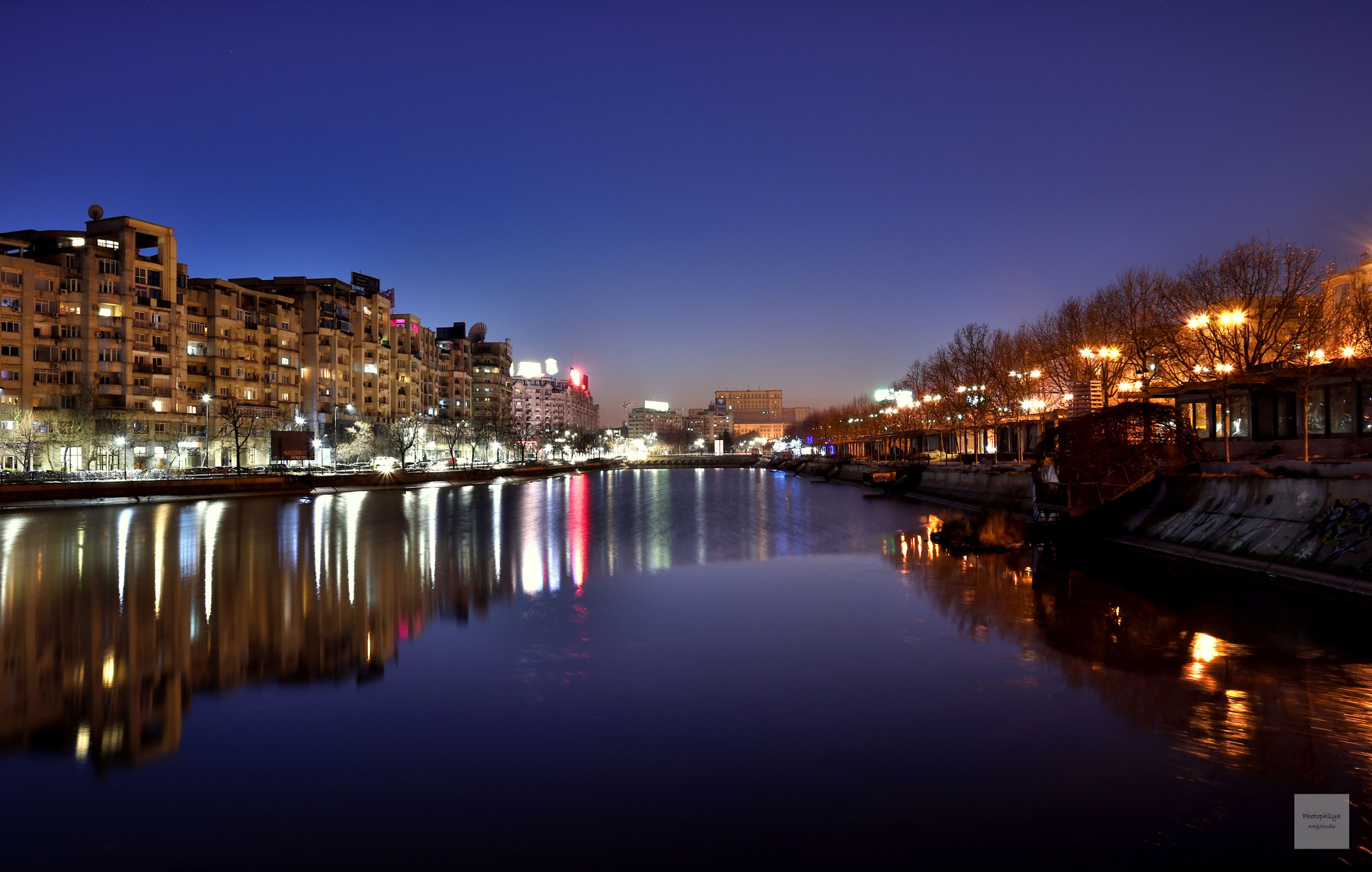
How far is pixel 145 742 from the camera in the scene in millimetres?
9242

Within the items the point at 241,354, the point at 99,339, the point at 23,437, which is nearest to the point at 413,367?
the point at 241,354

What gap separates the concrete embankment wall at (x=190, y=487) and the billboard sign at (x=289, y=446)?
746 centimetres

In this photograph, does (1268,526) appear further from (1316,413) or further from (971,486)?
(971,486)

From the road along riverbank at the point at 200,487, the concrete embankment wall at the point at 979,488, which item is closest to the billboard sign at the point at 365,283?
the road along riverbank at the point at 200,487

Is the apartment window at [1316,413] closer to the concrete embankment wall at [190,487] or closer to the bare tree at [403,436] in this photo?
the concrete embankment wall at [190,487]

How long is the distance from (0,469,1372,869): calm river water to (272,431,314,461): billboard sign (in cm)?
6082

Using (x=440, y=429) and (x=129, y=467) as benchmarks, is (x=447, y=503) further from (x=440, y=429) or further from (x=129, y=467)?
(x=440, y=429)

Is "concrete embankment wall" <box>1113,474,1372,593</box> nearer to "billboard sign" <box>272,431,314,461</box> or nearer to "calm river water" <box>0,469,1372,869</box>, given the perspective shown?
"calm river water" <box>0,469,1372,869</box>

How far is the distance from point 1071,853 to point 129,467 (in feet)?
318

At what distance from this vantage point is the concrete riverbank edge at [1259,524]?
61.4 ft

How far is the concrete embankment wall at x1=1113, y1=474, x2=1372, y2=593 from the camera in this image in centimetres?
1859

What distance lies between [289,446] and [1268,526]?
81.7 meters

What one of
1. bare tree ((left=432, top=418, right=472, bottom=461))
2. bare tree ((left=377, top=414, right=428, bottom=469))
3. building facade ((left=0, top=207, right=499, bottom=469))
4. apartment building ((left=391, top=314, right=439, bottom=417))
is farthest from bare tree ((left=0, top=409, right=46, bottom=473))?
apartment building ((left=391, top=314, right=439, bottom=417))

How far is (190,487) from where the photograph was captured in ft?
195
